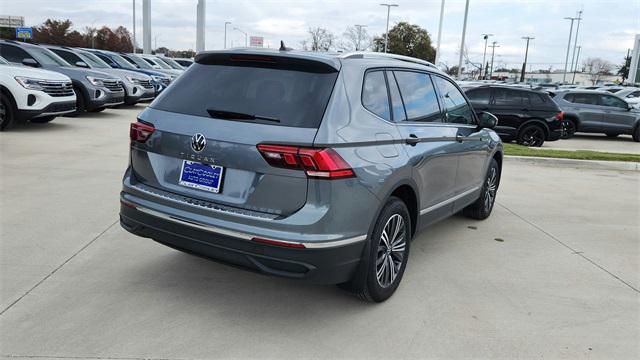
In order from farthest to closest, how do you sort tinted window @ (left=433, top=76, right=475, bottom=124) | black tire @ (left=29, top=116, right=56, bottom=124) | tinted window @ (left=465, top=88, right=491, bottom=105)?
tinted window @ (left=465, top=88, right=491, bottom=105), black tire @ (left=29, top=116, right=56, bottom=124), tinted window @ (left=433, top=76, right=475, bottom=124)

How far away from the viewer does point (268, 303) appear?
3734mm

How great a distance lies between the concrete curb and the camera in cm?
1112

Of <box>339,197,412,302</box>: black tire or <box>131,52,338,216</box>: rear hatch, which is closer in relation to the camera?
<box>131,52,338,216</box>: rear hatch

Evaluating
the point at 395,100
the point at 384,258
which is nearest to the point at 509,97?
the point at 395,100

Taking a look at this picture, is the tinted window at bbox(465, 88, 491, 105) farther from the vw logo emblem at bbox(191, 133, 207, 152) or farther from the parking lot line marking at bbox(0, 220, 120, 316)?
the vw logo emblem at bbox(191, 133, 207, 152)

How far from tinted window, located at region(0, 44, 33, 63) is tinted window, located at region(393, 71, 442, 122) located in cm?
1147

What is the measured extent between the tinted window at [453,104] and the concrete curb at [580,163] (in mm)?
6230

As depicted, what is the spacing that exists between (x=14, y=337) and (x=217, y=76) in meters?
2.06

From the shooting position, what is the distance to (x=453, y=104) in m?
5.08

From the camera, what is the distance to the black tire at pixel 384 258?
3.48 metres

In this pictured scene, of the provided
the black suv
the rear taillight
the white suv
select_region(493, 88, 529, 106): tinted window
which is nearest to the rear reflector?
the rear taillight

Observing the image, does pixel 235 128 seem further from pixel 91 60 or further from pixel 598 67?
pixel 598 67

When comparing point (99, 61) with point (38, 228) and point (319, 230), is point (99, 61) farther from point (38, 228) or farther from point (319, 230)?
point (319, 230)

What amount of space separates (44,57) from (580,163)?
42.8ft
